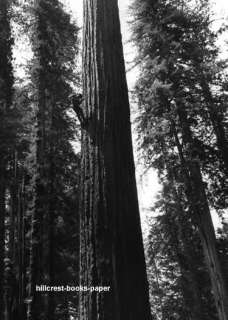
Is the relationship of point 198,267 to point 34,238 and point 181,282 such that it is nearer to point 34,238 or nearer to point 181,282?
point 181,282

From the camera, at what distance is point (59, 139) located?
14180mm

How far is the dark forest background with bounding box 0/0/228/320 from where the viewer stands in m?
11.2

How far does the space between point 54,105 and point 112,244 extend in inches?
502

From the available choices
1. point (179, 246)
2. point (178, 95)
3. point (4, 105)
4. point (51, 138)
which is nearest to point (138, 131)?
point (178, 95)

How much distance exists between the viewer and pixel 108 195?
9.05 ft

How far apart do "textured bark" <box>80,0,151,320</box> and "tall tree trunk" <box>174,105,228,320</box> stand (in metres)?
7.40

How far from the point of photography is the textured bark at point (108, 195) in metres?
2.48

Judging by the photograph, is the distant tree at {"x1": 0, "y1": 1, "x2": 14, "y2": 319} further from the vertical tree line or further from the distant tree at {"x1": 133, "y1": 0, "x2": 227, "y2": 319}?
the distant tree at {"x1": 133, "y1": 0, "x2": 227, "y2": 319}

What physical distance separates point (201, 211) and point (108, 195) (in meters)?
7.81

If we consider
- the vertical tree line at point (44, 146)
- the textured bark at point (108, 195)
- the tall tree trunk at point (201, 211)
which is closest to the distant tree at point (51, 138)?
the vertical tree line at point (44, 146)

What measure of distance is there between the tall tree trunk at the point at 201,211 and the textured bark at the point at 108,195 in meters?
7.40

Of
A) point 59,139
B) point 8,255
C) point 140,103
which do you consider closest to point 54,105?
point 59,139

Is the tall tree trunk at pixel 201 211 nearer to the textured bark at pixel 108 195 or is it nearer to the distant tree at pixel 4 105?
the distant tree at pixel 4 105

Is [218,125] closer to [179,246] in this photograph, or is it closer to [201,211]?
[201,211]
